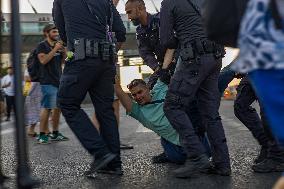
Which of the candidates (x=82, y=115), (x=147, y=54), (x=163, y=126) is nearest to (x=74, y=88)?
(x=82, y=115)

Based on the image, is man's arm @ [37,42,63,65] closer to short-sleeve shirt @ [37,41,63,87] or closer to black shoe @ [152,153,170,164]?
short-sleeve shirt @ [37,41,63,87]

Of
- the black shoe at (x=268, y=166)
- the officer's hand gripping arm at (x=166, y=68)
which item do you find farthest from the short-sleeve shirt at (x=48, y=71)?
the black shoe at (x=268, y=166)

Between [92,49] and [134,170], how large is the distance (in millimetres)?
1080

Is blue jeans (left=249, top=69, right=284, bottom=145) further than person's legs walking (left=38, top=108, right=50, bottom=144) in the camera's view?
No

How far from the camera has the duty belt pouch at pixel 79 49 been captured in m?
3.94

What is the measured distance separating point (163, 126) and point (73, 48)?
1099 millimetres

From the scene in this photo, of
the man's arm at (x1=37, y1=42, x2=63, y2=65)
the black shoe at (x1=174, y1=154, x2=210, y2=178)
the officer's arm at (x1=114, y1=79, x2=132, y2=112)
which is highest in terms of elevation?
the man's arm at (x1=37, y1=42, x2=63, y2=65)

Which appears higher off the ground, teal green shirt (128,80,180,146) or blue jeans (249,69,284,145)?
blue jeans (249,69,284,145)

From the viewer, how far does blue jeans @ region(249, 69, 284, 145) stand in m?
1.64

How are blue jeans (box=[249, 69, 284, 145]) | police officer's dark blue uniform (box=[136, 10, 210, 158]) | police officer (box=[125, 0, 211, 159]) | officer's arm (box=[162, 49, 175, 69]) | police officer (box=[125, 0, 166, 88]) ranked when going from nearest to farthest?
blue jeans (box=[249, 69, 284, 145]), officer's arm (box=[162, 49, 175, 69]), police officer (box=[125, 0, 211, 159]), police officer (box=[125, 0, 166, 88]), police officer's dark blue uniform (box=[136, 10, 210, 158])

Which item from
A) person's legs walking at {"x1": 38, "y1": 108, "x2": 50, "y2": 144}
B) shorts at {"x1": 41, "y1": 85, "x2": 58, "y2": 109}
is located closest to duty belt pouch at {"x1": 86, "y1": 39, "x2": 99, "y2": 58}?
person's legs walking at {"x1": 38, "y1": 108, "x2": 50, "y2": 144}

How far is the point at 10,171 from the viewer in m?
4.32

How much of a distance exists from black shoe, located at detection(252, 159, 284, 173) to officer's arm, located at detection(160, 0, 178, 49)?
1189 millimetres

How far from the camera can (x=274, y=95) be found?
64.8 inches
